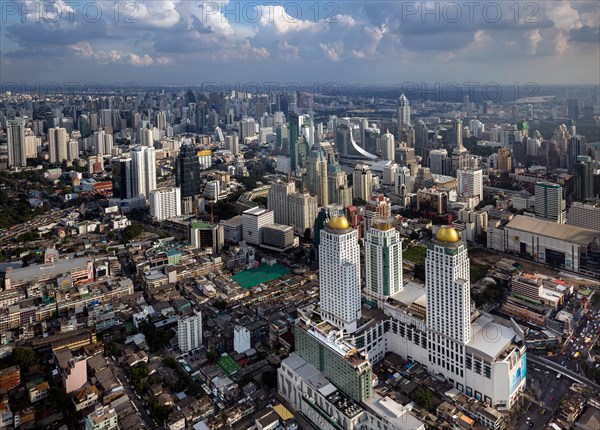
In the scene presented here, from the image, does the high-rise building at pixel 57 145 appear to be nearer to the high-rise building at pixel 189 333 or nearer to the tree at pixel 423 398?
the high-rise building at pixel 189 333

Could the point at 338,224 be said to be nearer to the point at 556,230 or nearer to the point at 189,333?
the point at 189,333

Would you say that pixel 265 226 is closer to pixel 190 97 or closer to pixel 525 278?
pixel 525 278

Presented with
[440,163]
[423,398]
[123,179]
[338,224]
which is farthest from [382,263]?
[440,163]

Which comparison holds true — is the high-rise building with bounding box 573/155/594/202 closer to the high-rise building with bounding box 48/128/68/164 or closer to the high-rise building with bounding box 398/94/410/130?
the high-rise building with bounding box 398/94/410/130

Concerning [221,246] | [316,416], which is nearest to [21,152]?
[221,246]

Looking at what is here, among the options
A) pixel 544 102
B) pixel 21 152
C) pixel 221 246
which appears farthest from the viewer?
pixel 21 152
